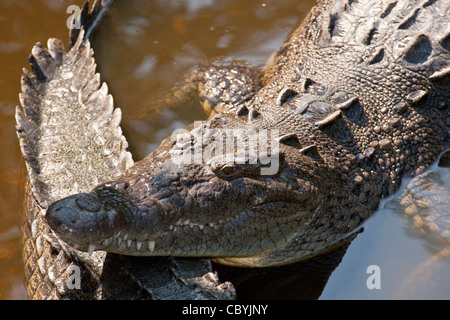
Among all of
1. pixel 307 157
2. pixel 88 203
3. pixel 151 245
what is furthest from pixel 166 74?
pixel 88 203

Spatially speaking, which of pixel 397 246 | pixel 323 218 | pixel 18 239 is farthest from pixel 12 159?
pixel 397 246

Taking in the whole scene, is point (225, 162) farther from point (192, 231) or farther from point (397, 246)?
point (397, 246)

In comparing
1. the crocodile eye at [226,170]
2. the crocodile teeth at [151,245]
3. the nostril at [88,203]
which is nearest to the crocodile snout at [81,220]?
the nostril at [88,203]

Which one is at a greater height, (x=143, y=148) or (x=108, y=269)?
(x=143, y=148)

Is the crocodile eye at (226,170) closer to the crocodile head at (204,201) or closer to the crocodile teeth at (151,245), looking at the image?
the crocodile head at (204,201)

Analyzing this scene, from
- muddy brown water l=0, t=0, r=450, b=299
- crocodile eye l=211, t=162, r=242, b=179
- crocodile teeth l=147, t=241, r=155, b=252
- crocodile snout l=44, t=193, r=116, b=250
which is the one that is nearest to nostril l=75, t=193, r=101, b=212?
crocodile snout l=44, t=193, r=116, b=250
